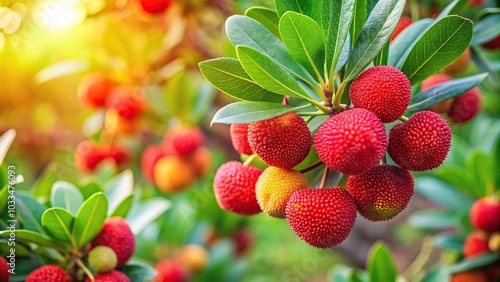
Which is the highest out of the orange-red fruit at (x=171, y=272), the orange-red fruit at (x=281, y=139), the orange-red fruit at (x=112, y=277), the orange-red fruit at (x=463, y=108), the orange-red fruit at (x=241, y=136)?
the orange-red fruit at (x=281, y=139)

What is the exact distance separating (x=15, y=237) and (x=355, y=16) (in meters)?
0.67

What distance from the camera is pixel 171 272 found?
5.59 ft

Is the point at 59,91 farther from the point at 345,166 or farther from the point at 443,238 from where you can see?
the point at 345,166

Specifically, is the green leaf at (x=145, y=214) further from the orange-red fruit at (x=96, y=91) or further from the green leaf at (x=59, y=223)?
the orange-red fruit at (x=96, y=91)

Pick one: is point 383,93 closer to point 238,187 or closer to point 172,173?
point 238,187

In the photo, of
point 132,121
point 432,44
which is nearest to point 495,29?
point 432,44

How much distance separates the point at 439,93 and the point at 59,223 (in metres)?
0.67

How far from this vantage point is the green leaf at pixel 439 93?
0.86 metres

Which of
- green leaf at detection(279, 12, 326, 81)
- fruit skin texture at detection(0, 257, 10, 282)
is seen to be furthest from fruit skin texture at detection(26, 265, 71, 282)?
green leaf at detection(279, 12, 326, 81)

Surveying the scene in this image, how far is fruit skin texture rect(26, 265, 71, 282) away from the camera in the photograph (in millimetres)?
877

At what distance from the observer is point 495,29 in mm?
1098

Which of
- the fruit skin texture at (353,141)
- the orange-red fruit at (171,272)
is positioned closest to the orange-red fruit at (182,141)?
the orange-red fruit at (171,272)

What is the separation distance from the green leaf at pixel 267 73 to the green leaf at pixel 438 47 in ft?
0.65

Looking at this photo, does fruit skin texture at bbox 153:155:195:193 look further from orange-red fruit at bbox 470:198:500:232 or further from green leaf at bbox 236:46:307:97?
green leaf at bbox 236:46:307:97
